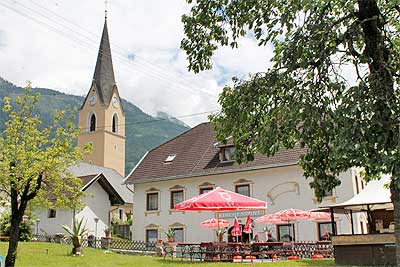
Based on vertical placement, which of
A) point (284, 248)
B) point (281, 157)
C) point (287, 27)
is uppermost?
point (281, 157)

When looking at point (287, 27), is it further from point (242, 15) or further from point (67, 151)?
point (67, 151)

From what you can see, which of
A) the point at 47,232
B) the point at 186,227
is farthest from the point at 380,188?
the point at 47,232

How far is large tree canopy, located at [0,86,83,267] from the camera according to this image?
15.4m

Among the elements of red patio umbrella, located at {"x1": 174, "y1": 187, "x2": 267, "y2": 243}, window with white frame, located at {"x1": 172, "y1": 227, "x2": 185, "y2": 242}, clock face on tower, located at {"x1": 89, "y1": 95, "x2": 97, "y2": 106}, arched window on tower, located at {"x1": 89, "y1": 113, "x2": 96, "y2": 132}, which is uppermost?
clock face on tower, located at {"x1": 89, "y1": 95, "x2": 97, "y2": 106}

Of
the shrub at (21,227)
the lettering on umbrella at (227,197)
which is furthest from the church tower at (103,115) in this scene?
the lettering on umbrella at (227,197)

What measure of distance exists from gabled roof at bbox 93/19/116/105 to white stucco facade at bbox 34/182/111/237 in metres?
33.1

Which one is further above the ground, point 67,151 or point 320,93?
point 67,151

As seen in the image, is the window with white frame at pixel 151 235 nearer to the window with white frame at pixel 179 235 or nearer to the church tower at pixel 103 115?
the window with white frame at pixel 179 235

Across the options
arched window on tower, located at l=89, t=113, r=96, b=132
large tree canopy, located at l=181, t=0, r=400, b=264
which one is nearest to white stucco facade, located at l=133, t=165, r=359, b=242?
large tree canopy, located at l=181, t=0, r=400, b=264

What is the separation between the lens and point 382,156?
5922 millimetres

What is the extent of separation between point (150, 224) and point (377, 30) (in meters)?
28.9

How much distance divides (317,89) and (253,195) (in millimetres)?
23508

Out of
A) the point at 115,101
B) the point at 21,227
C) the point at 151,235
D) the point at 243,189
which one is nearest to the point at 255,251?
the point at 243,189

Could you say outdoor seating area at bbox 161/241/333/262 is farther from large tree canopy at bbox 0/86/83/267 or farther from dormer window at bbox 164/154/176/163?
dormer window at bbox 164/154/176/163
